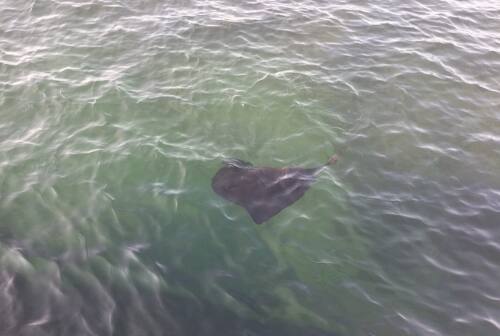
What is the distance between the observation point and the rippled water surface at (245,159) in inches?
251

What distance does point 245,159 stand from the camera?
8.84m

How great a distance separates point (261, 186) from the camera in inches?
319

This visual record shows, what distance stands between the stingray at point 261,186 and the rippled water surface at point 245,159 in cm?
21

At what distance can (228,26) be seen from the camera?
42.0 feet

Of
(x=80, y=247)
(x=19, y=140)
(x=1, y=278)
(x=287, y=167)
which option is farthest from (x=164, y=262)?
(x=19, y=140)

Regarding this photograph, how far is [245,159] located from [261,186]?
3.25ft

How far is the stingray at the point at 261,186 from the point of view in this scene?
25.8ft

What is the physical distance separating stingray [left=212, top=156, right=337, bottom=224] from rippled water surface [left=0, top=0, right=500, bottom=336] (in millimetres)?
209

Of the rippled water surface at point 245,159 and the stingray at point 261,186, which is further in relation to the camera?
the stingray at point 261,186

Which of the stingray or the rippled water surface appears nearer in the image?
the rippled water surface

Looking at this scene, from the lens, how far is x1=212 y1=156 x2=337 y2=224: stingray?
309 inches

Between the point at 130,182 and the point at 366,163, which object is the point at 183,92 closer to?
the point at 130,182

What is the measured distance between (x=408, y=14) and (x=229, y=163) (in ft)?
32.3

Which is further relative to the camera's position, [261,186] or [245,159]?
[245,159]
